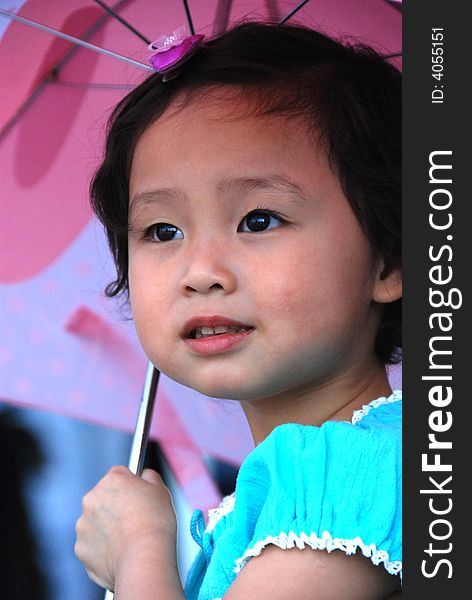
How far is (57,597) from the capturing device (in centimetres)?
217

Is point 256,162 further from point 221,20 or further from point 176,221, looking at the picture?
point 221,20

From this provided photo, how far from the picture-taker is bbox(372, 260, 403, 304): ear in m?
1.60

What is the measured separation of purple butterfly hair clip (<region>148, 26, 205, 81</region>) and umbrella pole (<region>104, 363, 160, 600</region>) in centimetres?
63

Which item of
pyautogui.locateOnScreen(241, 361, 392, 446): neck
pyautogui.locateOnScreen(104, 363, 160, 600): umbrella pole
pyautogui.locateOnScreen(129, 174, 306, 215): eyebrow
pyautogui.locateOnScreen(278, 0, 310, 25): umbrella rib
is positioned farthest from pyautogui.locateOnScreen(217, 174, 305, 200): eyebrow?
pyautogui.locateOnScreen(104, 363, 160, 600): umbrella pole

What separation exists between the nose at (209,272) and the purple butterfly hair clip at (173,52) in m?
0.39

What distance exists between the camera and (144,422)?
2.08 metres

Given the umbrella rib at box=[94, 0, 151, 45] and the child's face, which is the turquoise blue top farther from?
the umbrella rib at box=[94, 0, 151, 45]

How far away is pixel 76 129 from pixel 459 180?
123cm

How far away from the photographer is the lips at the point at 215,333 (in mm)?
1469

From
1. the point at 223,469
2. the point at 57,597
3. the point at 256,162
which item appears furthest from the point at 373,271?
the point at 57,597

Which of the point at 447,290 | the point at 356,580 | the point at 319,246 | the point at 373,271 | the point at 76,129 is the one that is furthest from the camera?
the point at 76,129

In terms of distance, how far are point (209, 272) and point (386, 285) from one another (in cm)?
31

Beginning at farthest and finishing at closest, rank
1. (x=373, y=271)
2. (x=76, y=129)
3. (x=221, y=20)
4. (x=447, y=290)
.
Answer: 1. (x=76, y=129)
2. (x=221, y=20)
3. (x=373, y=271)
4. (x=447, y=290)

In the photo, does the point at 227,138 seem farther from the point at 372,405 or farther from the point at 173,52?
the point at 372,405
